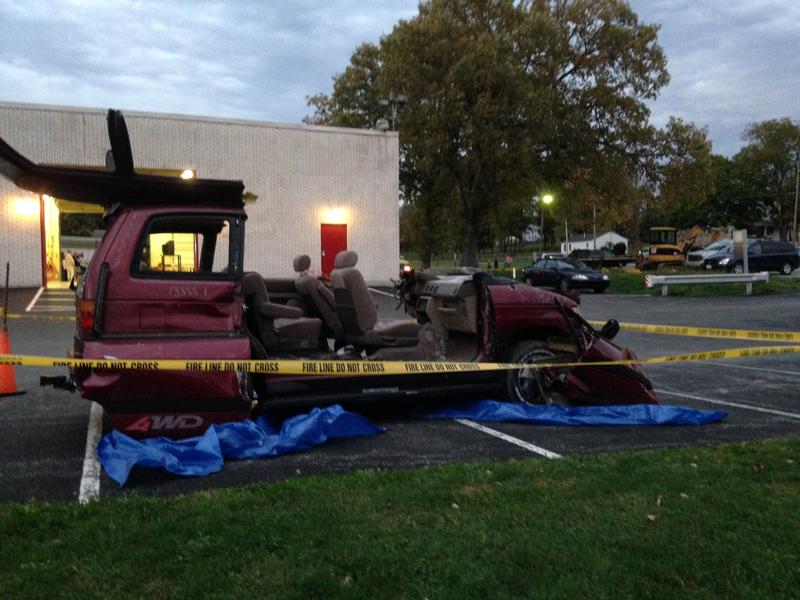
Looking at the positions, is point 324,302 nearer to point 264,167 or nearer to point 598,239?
point 264,167

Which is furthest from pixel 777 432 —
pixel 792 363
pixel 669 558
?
pixel 792 363

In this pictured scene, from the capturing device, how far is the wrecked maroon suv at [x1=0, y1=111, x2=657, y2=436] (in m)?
5.13

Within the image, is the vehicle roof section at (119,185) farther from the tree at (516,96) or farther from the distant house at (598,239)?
the distant house at (598,239)

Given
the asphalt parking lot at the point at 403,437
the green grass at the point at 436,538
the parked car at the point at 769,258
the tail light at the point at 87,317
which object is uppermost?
the parked car at the point at 769,258

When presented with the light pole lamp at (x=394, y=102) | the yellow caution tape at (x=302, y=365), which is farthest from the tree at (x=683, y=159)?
the yellow caution tape at (x=302, y=365)

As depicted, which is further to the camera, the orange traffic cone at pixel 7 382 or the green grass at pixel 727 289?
the green grass at pixel 727 289

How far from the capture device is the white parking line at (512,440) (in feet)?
17.6

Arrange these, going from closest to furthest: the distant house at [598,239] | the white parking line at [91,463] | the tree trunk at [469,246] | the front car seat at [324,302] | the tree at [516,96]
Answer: the white parking line at [91,463] → the front car seat at [324,302] → the tree at [516,96] → the tree trunk at [469,246] → the distant house at [598,239]

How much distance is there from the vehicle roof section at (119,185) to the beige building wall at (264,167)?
19541 millimetres

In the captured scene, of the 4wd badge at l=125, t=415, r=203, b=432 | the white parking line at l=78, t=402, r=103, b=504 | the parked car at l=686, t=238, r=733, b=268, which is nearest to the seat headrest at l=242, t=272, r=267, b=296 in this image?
the 4wd badge at l=125, t=415, r=203, b=432

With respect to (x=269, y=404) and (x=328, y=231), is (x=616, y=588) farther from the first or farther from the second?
(x=328, y=231)

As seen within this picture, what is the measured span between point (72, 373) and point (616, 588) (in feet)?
13.3

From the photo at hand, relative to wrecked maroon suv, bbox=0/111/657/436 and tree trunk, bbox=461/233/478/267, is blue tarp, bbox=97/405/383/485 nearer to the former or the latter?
wrecked maroon suv, bbox=0/111/657/436

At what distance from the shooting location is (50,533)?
366 centimetres
